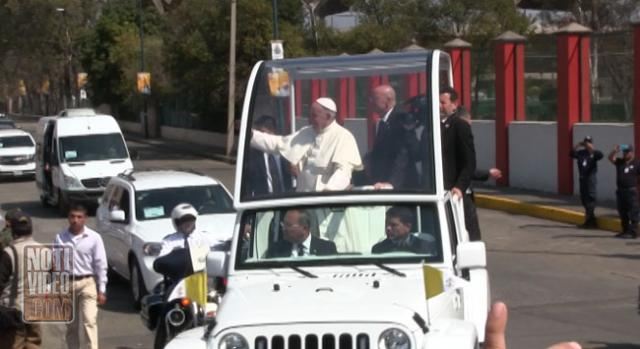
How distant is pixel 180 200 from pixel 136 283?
1.66 m

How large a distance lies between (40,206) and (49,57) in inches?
2151

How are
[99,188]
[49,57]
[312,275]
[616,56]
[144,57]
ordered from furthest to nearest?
1. [49,57]
2. [144,57]
3. [99,188]
4. [616,56]
5. [312,275]

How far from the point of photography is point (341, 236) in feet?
23.7

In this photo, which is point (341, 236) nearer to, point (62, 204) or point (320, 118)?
point (320, 118)

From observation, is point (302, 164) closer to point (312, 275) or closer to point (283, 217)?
point (283, 217)

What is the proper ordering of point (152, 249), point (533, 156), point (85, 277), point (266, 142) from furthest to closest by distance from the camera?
point (533, 156)
point (152, 249)
point (85, 277)
point (266, 142)

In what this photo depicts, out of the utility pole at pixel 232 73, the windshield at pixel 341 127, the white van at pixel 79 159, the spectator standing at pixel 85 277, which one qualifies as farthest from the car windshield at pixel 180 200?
the utility pole at pixel 232 73

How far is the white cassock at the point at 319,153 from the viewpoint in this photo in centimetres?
751

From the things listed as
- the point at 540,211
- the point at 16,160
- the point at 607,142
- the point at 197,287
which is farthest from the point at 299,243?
the point at 16,160

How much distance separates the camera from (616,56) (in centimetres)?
2452

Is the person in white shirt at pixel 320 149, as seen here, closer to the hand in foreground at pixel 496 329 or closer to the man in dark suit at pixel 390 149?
the man in dark suit at pixel 390 149

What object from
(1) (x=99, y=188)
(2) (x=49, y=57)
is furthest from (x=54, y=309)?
(2) (x=49, y=57)

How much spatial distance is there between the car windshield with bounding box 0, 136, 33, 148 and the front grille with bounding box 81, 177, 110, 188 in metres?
11.5

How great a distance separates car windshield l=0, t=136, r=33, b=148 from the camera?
37.4 meters
